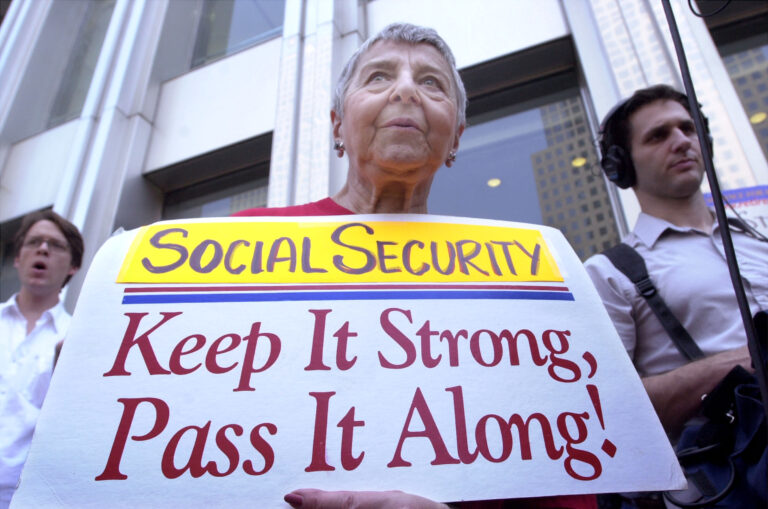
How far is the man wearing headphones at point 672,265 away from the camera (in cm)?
101

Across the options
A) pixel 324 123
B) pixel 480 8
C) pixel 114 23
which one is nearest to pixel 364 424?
pixel 324 123

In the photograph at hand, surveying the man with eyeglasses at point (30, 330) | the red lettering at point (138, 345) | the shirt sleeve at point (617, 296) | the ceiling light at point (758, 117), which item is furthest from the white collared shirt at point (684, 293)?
the ceiling light at point (758, 117)

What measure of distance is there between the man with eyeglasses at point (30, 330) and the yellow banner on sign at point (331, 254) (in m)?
0.94

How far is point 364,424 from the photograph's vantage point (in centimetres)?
64

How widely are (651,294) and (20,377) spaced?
6.10ft

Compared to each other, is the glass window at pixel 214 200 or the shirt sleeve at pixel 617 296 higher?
the glass window at pixel 214 200

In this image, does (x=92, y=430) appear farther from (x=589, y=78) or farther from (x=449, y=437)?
(x=589, y=78)

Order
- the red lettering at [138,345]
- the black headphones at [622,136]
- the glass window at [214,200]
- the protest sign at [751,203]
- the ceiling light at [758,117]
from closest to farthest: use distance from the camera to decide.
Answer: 1. the red lettering at [138,345]
2. the black headphones at [622,136]
3. the protest sign at [751,203]
4. the ceiling light at [758,117]
5. the glass window at [214,200]

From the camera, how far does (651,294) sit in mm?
1170

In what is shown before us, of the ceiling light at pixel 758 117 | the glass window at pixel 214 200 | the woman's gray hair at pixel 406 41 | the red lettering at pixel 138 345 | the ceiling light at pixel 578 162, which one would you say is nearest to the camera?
the red lettering at pixel 138 345

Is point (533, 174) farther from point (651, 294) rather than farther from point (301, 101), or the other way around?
point (651, 294)

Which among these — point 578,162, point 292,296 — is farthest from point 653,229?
point 578,162

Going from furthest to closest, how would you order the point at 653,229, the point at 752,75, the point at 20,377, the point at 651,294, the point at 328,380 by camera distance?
the point at 752,75 → the point at 20,377 → the point at 653,229 → the point at 651,294 → the point at 328,380

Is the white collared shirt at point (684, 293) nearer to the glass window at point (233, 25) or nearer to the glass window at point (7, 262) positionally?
the glass window at point (233, 25)
